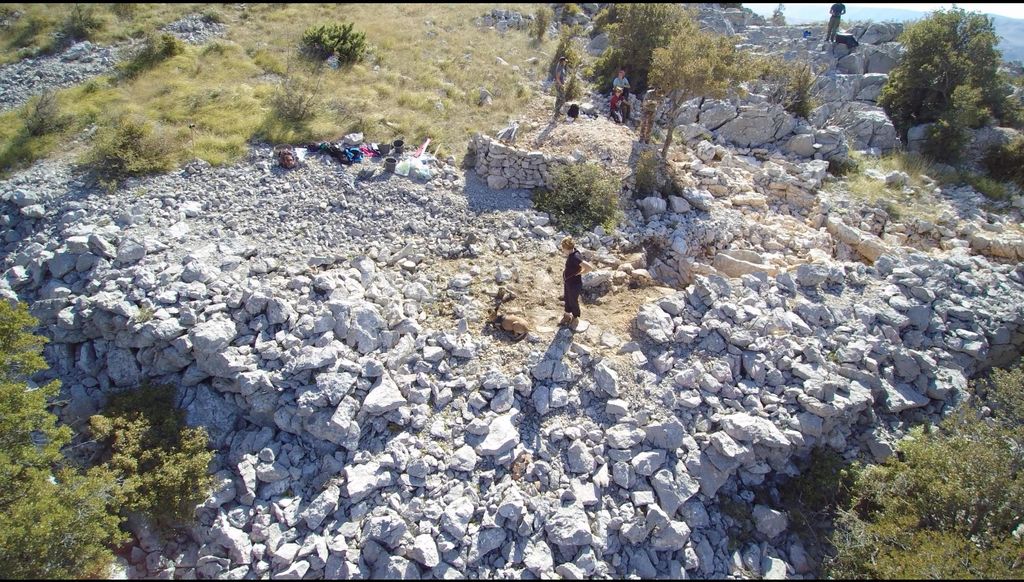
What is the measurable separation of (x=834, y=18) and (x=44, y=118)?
23.9 metres

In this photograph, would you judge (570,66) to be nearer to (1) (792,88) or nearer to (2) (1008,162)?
(1) (792,88)

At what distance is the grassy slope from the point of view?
11.1 meters

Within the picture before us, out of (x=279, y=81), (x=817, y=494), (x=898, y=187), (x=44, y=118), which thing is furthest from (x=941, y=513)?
(x=44, y=118)

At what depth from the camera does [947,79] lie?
586 inches

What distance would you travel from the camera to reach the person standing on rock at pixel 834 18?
18375 millimetres

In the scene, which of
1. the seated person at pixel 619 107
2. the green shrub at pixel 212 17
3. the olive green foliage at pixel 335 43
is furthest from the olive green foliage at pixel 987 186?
the green shrub at pixel 212 17

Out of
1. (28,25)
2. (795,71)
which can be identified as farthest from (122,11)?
(795,71)

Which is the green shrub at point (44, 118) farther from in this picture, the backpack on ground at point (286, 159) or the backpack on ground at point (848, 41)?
the backpack on ground at point (848, 41)

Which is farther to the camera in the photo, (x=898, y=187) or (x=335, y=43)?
(x=335, y=43)

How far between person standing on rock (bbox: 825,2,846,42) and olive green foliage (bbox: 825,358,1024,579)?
16.3 metres

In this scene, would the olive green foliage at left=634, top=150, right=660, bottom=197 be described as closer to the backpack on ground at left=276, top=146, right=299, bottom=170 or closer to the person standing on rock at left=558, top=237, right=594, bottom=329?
the person standing on rock at left=558, top=237, right=594, bottom=329

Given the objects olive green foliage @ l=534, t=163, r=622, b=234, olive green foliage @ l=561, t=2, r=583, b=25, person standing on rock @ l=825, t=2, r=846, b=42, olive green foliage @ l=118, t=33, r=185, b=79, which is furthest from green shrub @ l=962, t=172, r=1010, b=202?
olive green foliage @ l=118, t=33, r=185, b=79

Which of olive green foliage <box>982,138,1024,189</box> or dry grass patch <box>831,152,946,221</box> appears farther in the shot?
olive green foliage <box>982,138,1024,189</box>

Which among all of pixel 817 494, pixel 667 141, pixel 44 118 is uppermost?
pixel 667 141
